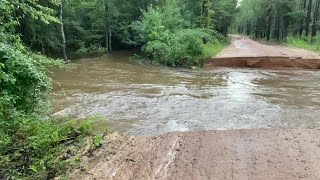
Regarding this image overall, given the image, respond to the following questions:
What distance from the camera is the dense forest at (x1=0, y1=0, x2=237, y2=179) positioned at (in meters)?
4.49

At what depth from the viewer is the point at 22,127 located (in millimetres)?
A: 4805

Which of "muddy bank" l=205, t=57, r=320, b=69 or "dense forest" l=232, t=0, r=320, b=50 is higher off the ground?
"dense forest" l=232, t=0, r=320, b=50

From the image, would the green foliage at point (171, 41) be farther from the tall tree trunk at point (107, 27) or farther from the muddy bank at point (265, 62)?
the tall tree trunk at point (107, 27)

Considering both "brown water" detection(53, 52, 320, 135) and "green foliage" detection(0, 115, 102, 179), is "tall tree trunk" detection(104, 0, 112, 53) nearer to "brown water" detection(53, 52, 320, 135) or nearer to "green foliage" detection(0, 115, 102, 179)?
"brown water" detection(53, 52, 320, 135)

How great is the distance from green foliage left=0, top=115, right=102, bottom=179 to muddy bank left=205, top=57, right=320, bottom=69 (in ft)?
40.5

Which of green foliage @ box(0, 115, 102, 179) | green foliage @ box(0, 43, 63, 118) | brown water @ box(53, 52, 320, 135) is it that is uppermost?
green foliage @ box(0, 43, 63, 118)

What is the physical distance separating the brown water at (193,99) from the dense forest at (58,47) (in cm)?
151

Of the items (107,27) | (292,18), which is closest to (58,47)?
(107,27)

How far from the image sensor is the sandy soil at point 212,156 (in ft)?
13.9

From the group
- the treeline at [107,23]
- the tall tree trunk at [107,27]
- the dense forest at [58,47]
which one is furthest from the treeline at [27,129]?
the tall tree trunk at [107,27]

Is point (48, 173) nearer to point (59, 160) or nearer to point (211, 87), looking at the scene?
point (59, 160)

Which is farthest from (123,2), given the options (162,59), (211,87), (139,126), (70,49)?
(139,126)

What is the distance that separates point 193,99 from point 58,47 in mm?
17207

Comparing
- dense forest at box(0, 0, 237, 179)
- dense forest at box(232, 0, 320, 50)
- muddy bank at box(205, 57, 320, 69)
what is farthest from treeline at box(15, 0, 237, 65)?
dense forest at box(232, 0, 320, 50)
